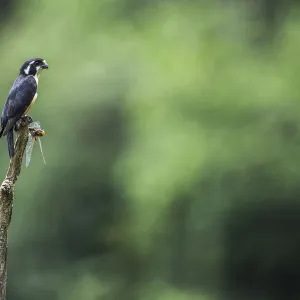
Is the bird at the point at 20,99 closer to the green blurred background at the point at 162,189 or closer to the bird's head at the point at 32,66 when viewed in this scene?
the bird's head at the point at 32,66

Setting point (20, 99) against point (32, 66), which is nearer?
point (20, 99)

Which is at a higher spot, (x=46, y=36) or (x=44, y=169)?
(x=46, y=36)

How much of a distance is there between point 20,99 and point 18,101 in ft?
0.15

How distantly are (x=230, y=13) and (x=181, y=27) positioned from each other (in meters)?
2.06

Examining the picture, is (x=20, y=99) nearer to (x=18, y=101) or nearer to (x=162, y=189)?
(x=18, y=101)

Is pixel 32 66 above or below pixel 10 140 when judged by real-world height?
above

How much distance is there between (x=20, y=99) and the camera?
32.8 feet

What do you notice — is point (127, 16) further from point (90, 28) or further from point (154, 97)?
point (154, 97)

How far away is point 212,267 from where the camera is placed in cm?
2300

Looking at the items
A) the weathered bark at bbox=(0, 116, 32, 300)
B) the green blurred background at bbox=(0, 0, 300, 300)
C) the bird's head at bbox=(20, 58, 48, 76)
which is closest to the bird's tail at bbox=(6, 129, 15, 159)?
the weathered bark at bbox=(0, 116, 32, 300)

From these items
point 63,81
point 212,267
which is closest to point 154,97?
point 63,81

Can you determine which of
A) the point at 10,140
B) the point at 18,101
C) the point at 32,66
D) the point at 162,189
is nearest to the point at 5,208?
the point at 10,140

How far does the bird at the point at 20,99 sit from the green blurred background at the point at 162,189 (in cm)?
1123

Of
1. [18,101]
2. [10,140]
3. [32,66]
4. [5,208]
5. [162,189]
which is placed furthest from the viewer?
[162,189]
